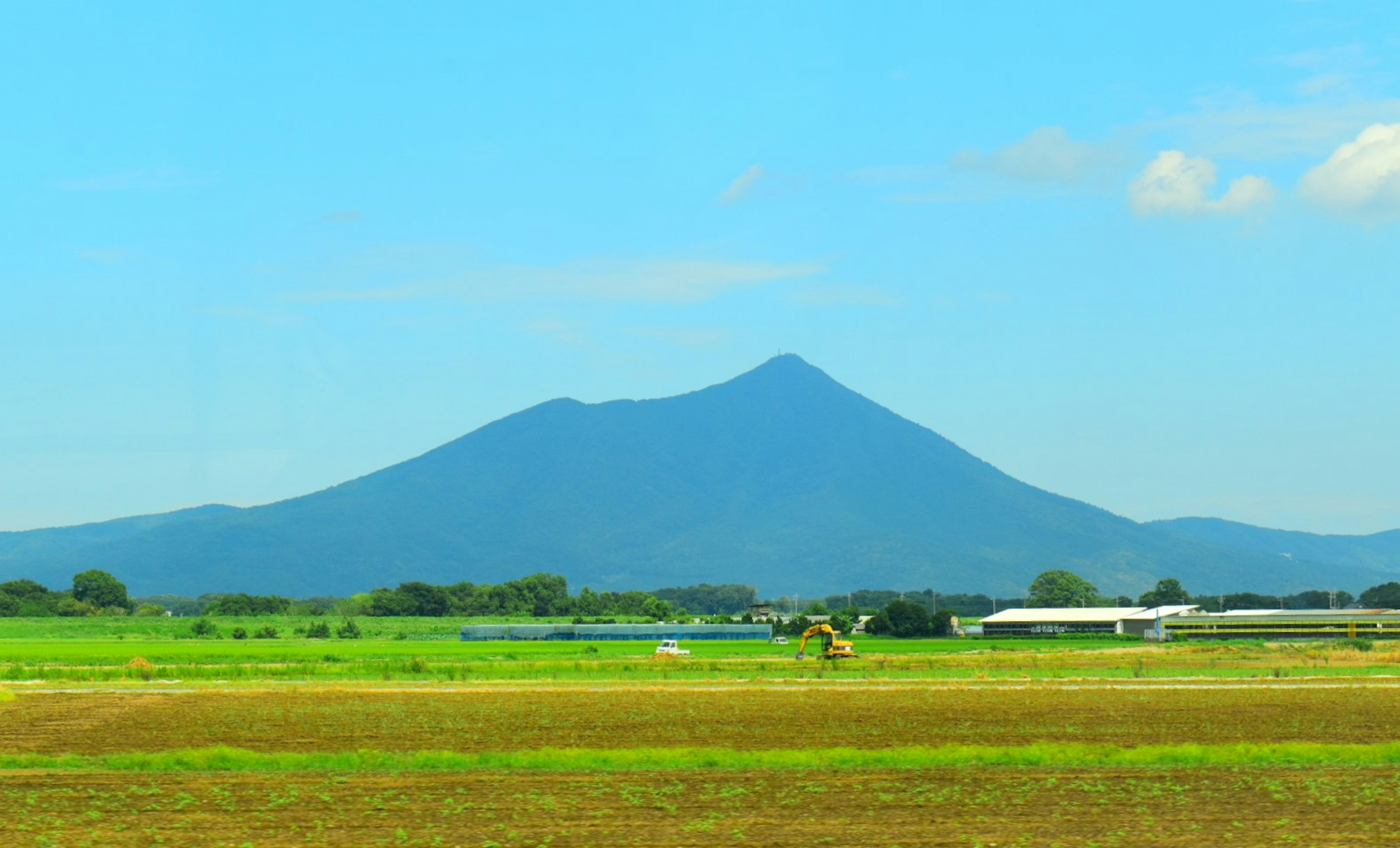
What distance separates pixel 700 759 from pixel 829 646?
47449mm

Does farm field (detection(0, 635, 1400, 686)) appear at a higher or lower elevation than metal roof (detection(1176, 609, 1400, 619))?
lower

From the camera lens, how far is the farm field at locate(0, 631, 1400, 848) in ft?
70.1

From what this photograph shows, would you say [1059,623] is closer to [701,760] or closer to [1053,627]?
[1053,627]

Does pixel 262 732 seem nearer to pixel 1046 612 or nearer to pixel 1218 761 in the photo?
pixel 1218 761

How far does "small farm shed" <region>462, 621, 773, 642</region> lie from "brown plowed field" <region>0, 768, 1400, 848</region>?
94.2 m

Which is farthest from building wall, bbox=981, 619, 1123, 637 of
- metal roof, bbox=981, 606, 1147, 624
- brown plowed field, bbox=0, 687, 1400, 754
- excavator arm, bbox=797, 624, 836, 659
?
brown plowed field, bbox=0, 687, 1400, 754

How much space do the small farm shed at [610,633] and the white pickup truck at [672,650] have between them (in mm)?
31884

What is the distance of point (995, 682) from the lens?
54938 millimetres

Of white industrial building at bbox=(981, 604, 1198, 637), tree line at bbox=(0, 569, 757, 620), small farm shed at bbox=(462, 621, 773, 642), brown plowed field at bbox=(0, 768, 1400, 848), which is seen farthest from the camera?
tree line at bbox=(0, 569, 757, 620)

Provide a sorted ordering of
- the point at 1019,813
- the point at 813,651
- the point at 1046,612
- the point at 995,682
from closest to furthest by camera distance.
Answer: the point at 1019,813, the point at 995,682, the point at 813,651, the point at 1046,612

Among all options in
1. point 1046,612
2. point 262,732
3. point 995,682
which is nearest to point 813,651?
point 995,682

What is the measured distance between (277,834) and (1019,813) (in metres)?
11.5

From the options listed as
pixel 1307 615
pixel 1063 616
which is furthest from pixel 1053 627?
pixel 1307 615

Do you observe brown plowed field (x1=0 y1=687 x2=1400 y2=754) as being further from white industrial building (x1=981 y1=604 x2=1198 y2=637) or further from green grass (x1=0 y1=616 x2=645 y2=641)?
white industrial building (x1=981 y1=604 x2=1198 y2=637)
